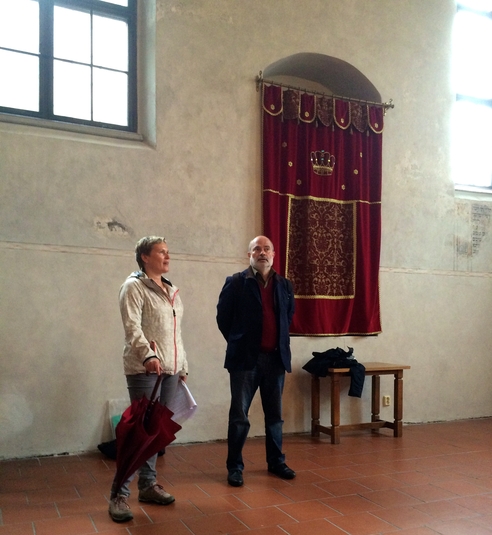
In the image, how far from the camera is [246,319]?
3.65m

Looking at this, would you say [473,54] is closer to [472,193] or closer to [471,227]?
[472,193]

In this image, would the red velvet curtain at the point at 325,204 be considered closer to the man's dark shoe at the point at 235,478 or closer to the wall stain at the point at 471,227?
A: the wall stain at the point at 471,227

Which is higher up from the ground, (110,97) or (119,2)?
(119,2)

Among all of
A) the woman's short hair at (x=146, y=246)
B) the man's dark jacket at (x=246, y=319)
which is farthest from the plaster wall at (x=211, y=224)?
the woman's short hair at (x=146, y=246)

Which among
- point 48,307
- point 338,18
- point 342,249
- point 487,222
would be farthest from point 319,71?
point 48,307

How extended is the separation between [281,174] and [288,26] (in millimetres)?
1388

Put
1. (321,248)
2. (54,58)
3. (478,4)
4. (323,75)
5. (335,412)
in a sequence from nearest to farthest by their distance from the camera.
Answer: (54,58), (335,412), (321,248), (323,75), (478,4)

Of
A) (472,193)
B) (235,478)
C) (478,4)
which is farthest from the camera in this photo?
(478,4)

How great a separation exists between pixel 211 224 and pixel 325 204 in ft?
3.83

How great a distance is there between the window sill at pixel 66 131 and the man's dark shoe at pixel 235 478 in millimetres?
2672

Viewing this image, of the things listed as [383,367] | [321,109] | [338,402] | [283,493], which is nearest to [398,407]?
[383,367]

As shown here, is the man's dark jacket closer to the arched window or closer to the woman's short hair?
the woman's short hair

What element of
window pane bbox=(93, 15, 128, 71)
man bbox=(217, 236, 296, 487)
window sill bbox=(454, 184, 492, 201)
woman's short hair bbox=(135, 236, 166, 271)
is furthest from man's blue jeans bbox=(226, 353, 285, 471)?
window sill bbox=(454, 184, 492, 201)

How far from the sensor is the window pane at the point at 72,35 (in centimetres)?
469
